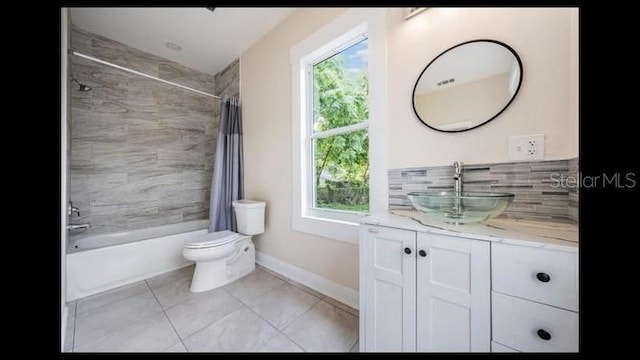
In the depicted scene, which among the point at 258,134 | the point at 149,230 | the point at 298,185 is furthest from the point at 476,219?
the point at 149,230

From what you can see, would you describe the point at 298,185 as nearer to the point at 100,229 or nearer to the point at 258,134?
the point at 258,134

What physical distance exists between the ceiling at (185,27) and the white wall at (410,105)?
0.15 metres

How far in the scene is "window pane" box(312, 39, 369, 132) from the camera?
1660 mm

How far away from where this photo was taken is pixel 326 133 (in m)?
1.84

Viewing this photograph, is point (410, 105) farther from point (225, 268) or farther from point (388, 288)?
point (225, 268)

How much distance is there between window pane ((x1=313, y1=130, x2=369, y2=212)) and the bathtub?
1569 mm

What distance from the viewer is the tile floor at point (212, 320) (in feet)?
3.99

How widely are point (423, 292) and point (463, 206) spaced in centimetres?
39

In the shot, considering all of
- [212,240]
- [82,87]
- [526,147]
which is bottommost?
[212,240]

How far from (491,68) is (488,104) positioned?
0.18 meters

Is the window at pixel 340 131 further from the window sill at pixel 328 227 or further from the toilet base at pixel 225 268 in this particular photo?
the toilet base at pixel 225 268

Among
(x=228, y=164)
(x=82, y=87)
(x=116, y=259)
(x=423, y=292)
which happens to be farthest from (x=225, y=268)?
(x=82, y=87)

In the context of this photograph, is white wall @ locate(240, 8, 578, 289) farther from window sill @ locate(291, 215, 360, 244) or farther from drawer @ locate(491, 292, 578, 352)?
drawer @ locate(491, 292, 578, 352)

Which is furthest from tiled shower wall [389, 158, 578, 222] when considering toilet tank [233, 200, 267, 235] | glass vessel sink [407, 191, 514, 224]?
toilet tank [233, 200, 267, 235]
